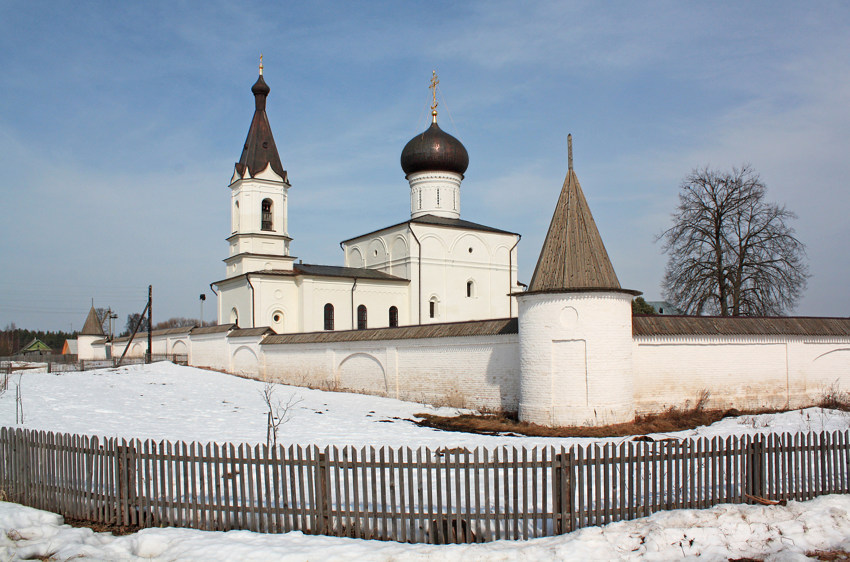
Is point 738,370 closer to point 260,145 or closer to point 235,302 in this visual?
point 235,302

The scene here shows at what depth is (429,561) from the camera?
5414 mm

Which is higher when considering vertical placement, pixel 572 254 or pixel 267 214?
pixel 267 214

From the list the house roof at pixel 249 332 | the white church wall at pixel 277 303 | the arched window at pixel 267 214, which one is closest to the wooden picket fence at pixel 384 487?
the house roof at pixel 249 332

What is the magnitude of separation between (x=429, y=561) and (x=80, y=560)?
2933mm

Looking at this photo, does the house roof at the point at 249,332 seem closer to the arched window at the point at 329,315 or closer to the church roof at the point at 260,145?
the arched window at the point at 329,315

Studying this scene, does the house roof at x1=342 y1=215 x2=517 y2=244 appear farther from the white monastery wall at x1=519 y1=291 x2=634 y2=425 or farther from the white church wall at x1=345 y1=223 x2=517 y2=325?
the white monastery wall at x1=519 y1=291 x2=634 y2=425

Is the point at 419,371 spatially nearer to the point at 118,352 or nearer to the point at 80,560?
the point at 80,560

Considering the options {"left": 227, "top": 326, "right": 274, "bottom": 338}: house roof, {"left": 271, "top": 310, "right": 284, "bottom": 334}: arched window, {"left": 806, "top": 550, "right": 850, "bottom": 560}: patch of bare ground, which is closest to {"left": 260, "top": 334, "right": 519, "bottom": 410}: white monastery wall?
{"left": 227, "top": 326, "right": 274, "bottom": 338}: house roof

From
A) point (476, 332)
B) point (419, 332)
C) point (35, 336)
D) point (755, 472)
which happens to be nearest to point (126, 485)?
point (755, 472)

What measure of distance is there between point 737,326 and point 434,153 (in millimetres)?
17362

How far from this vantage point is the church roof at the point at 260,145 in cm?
2772

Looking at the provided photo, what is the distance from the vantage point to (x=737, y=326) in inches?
616

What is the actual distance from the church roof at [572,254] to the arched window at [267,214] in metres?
16.4

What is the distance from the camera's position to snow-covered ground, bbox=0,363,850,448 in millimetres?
11633
